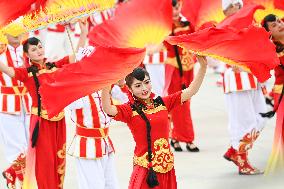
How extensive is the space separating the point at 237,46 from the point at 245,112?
2526mm

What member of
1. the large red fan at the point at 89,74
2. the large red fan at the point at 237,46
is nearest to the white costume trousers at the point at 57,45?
the large red fan at the point at 237,46

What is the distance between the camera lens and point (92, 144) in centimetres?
623

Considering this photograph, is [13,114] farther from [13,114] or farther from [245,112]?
[245,112]

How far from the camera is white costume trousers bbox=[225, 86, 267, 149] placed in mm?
7896

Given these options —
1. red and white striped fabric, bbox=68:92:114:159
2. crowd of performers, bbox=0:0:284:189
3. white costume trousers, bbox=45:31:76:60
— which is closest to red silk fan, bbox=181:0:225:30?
crowd of performers, bbox=0:0:284:189

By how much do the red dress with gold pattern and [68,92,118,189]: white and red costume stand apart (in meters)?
0.62

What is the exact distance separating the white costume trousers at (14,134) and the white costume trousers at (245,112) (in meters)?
1.97

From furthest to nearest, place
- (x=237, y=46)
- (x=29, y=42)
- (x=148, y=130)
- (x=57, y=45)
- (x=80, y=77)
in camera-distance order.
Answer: (x=57, y=45)
(x=29, y=42)
(x=148, y=130)
(x=237, y=46)
(x=80, y=77)

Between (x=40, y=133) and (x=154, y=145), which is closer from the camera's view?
(x=154, y=145)

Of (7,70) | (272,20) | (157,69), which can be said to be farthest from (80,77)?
(157,69)

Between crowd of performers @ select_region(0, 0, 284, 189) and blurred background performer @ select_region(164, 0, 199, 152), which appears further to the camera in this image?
blurred background performer @ select_region(164, 0, 199, 152)

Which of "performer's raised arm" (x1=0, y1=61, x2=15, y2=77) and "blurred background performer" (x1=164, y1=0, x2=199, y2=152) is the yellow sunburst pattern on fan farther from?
"blurred background performer" (x1=164, y1=0, x2=199, y2=152)

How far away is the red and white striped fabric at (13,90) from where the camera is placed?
7.48 metres

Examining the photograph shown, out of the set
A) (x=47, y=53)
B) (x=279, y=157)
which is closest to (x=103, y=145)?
(x=279, y=157)
